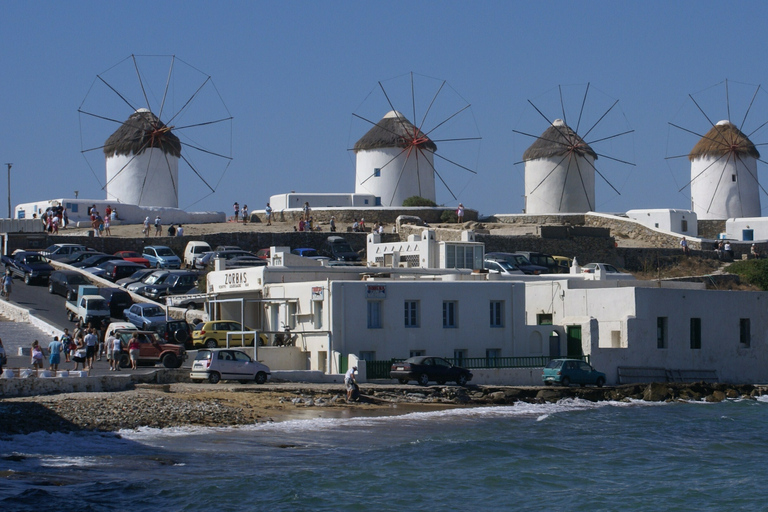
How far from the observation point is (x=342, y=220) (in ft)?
223

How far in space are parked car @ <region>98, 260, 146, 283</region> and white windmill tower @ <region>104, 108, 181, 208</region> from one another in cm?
2455

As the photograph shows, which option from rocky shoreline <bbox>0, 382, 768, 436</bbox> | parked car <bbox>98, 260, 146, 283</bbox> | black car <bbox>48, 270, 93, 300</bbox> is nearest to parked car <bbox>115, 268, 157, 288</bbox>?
parked car <bbox>98, 260, 146, 283</bbox>

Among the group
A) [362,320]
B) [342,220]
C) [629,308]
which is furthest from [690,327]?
[342,220]

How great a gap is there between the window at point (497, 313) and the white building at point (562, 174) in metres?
44.4

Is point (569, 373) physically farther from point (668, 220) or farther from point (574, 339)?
point (668, 220)

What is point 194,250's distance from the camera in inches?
2088

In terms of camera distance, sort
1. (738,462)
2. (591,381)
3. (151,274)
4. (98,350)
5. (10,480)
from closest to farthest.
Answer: (10,480) → (738,462) → (98,350) → (591,381) → (151,274)

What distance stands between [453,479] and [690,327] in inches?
757

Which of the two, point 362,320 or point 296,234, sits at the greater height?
point 296,234

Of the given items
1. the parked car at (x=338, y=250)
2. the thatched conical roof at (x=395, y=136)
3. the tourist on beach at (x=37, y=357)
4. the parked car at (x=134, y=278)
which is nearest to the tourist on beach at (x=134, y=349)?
the tourist on beach at (x=37, y=357)

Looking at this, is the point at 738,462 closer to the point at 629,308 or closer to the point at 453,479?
the point at 453,479

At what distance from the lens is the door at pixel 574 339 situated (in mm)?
37594

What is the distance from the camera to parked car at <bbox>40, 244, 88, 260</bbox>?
51.0 meters

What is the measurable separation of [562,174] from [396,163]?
13.1 metres
